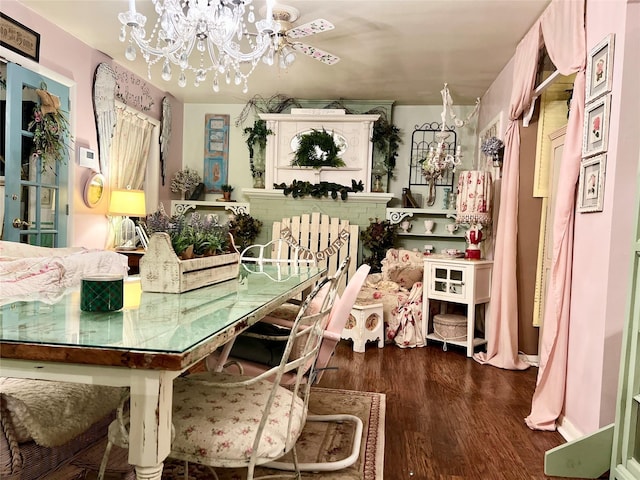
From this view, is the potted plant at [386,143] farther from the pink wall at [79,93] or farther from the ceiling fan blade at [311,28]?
the pink wall at [79,93]

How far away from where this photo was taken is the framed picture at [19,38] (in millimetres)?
3207

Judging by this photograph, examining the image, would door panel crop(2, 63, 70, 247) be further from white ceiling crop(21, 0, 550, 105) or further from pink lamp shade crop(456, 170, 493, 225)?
pink lamp shade crop(456, 170, 493, 225)

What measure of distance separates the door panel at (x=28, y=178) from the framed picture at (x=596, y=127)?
3.74 m

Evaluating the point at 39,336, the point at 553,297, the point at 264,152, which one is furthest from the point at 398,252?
the point at 39,336

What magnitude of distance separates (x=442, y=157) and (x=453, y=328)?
1954 mm

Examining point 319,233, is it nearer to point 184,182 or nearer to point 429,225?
point 429,225

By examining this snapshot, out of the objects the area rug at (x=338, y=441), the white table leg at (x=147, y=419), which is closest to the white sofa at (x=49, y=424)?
the area rug at (x=338, y=441)

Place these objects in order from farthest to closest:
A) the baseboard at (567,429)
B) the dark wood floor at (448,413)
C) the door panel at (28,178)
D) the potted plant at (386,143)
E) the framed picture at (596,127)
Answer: the potted plant at (386,143) < the door panel at (28,178) < the baseboard at (567,429) < the framed picture at (596,127) < the dark wood floor at (448,413)

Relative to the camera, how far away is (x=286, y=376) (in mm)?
1876

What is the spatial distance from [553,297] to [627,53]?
1225mm

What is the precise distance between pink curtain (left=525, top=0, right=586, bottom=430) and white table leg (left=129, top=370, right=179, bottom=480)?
214 cm

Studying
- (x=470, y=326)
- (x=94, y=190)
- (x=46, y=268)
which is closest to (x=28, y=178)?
(x=94, y=190)

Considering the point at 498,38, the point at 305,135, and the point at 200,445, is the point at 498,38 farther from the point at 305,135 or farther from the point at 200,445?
the point at 200,445

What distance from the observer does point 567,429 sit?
2.31 m
